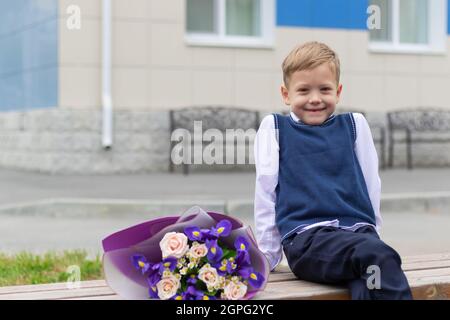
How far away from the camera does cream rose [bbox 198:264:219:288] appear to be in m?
2.31

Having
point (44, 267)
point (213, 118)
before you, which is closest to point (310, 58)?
point (44, 267)

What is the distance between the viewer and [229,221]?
2.45 m

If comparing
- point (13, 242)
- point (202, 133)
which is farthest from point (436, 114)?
point (13, 242)

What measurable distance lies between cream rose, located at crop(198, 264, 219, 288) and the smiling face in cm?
84

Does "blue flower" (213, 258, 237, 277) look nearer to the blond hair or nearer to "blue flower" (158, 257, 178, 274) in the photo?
"blue flower" (158, 257, 178, 274)

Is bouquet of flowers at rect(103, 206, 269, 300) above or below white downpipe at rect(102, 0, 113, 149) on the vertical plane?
below

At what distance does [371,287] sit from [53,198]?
549 cm

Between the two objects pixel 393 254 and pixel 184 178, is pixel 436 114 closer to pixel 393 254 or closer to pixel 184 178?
pixel 184 178

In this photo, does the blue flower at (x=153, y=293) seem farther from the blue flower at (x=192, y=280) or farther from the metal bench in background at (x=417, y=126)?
the metal bench in background at (x=417, y=126)

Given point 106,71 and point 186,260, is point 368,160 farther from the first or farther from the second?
point 106,71

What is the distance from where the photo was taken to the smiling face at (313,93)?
9.27ft

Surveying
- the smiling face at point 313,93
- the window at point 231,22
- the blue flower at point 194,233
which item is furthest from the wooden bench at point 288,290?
the window at point 231,22

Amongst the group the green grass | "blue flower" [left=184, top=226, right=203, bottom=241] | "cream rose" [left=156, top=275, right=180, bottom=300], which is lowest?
the green grass
